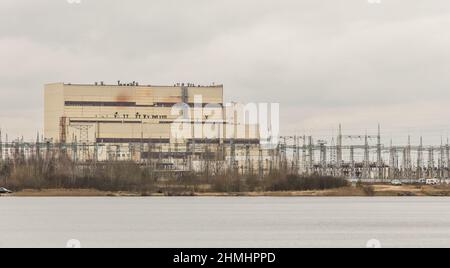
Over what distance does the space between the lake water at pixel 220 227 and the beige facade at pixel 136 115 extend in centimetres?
3284

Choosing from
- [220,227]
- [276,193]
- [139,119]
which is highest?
[139,119]

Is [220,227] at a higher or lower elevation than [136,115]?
lower

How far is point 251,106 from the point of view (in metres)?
111

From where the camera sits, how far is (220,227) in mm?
59000

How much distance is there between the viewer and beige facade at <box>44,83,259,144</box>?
116562mm

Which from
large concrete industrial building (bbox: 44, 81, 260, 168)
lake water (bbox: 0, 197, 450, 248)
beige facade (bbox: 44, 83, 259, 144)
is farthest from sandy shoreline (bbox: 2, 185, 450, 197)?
lake water (bbox: 0, 197, 450, 248)

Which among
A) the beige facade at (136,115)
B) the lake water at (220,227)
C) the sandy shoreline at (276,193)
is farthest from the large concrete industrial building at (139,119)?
the lake water at (220,227)

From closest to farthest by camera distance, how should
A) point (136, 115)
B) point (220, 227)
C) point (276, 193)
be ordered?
1. point (220, 227)
2. point (276, 193)
3. point (136, 115)

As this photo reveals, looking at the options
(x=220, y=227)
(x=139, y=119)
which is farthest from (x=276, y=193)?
(x=220, y=227)

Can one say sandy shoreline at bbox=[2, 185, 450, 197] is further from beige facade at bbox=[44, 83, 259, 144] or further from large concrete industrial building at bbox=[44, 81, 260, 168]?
beige facade at bbox=[44, 83, 259, 144]

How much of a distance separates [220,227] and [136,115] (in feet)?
199

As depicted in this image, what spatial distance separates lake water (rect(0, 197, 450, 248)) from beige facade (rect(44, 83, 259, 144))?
32.8 meters

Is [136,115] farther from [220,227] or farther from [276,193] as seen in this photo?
[220,227]
